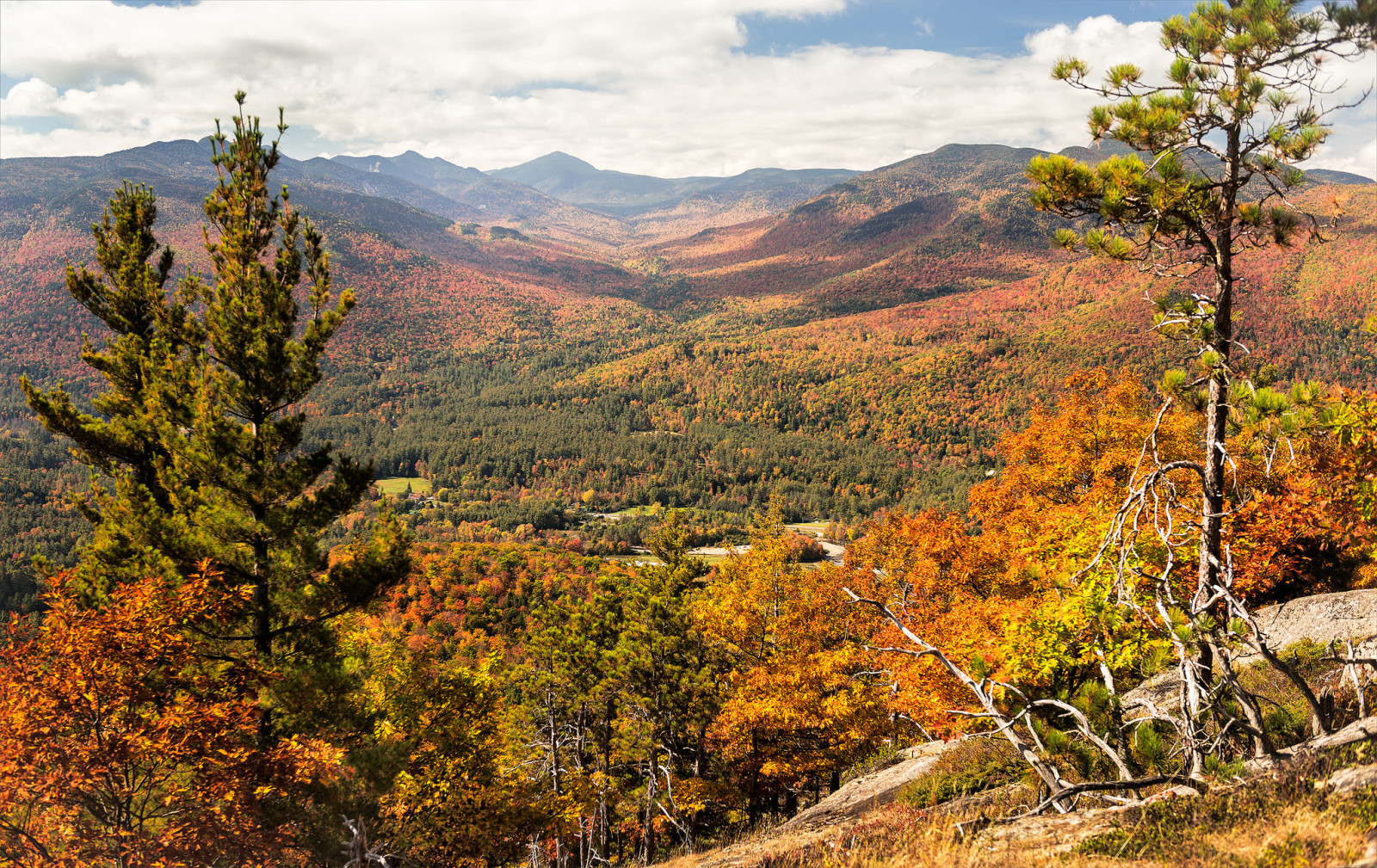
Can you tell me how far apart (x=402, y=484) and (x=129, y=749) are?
19050 cm

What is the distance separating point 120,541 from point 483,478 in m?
181

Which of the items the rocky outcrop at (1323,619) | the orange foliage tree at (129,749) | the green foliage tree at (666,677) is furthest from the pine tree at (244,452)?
the rocky outcrop at (1323,619)

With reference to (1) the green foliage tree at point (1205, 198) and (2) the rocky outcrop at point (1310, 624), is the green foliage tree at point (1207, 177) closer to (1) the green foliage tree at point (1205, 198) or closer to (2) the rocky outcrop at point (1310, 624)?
(1) the green foliage tree at point (1205, 198)

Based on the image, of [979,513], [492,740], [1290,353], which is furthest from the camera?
[1290,353]

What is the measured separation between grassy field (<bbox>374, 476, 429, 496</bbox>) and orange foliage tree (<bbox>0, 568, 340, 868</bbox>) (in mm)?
171016

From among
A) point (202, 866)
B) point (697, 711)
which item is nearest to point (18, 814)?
point (202, 866)

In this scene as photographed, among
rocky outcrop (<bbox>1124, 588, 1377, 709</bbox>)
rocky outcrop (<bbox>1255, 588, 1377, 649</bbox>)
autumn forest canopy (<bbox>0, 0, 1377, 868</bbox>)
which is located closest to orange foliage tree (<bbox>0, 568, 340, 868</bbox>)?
autumn forest canopy (<bbox>0, 0, 1377, 868</bbox>)

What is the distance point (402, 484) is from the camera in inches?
7259

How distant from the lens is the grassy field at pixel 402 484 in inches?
6870

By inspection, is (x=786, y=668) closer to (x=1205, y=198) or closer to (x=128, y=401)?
(x=1205, y=198)

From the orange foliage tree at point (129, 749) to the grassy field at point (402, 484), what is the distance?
171 meters

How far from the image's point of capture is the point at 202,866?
35.1 ft

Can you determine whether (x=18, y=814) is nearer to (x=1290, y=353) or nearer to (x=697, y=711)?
(x=697, y=711)

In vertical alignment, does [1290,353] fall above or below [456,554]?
above
